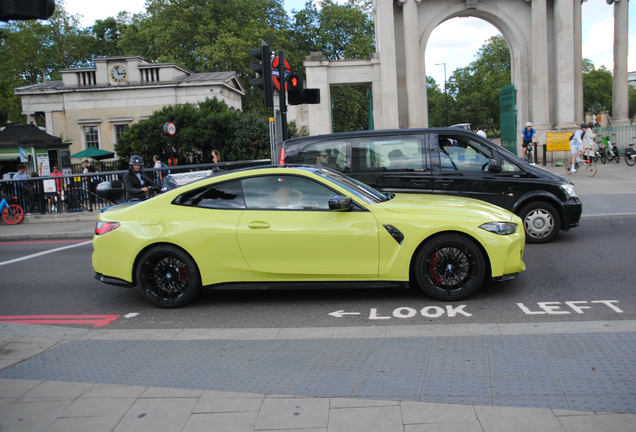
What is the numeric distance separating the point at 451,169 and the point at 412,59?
20752mm

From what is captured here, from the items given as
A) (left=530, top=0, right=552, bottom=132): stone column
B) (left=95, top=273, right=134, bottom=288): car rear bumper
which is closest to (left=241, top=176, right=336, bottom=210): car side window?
(left=95, top=273, right=134, bottom=288): car rear bumper

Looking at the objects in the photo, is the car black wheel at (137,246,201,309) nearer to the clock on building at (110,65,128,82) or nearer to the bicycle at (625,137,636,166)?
the bicycle at (625,137,636,166)

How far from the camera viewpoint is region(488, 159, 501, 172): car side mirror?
9.05 meters

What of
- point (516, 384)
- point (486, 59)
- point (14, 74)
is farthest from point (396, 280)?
point (486, 59)

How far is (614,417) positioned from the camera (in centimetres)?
323

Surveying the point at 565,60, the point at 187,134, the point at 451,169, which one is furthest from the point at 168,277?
the point at 565,60

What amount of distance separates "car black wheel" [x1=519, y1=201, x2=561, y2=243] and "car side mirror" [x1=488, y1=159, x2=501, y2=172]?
781 millimetres

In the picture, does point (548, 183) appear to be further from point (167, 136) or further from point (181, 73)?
point (181, 73)

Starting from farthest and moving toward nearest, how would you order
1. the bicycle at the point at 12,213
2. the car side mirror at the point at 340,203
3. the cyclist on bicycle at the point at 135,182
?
the bicycle at the point at 12,213 → the cyclist on bicycle at the point at 135,182 → the car side mirror at the point at 340,203

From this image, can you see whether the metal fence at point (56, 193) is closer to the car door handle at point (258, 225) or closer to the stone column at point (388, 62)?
the car door handle at point (258, 225)

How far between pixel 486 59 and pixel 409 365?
81.6 m

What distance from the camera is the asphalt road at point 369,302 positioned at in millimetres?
5574

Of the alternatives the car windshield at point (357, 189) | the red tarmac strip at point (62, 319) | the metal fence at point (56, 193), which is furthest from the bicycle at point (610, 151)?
the red tarmac strip at point (62, 319)

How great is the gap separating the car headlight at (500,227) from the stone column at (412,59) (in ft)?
76.9
